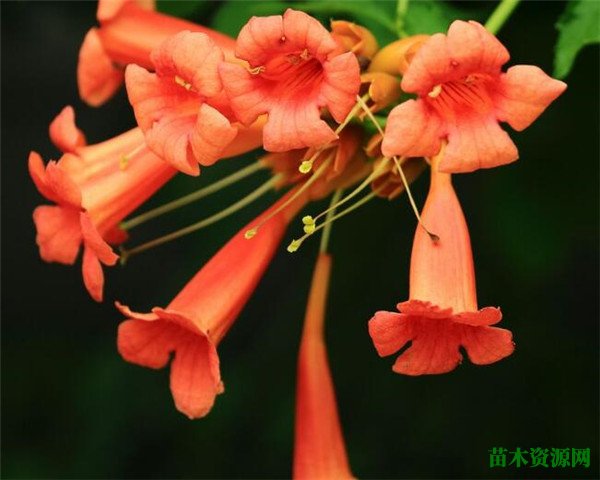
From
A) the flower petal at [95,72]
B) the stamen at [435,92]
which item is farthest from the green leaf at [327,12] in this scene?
the stamen at [435,92]

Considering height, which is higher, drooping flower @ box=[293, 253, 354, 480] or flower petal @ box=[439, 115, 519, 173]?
flower petal @ box=[439, 115, 519, 173]

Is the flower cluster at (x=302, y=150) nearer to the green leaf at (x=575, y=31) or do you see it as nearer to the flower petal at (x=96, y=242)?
the flower petal at (x=96, y=242)

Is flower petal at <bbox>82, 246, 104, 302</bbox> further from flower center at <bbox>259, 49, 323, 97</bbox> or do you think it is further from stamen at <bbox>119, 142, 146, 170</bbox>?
flower center at <bbox>259, 49, 323, 97</bbox>

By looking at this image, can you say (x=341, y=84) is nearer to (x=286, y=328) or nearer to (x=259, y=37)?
(x=259, y=37)

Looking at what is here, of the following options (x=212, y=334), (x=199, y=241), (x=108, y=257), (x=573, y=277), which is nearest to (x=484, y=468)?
(x=573, y=277)

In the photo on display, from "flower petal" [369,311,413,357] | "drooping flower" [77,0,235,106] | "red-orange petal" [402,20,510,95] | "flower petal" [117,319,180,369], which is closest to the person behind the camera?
"red-orange petal" [402,20,510,95]

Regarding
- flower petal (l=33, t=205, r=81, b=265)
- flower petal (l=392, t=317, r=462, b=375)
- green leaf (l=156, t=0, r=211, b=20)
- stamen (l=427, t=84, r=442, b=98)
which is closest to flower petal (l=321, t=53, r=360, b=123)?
stamen (l=427, t=84, r=442, b=98)
